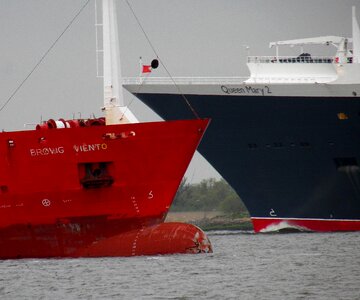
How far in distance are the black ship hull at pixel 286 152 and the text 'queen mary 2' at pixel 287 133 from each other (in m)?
0.04

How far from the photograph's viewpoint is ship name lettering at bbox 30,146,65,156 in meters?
47.4

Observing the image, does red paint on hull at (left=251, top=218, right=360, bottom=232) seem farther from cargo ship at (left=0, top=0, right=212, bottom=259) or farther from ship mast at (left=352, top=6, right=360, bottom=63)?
cargo ship at (left=0, top=0, right=212, bottom=259)

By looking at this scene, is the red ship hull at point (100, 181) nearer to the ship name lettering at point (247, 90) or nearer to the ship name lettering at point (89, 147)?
the ship name lettering at point (89, 147)

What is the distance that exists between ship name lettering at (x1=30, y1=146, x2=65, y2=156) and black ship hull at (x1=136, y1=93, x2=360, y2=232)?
617 inches

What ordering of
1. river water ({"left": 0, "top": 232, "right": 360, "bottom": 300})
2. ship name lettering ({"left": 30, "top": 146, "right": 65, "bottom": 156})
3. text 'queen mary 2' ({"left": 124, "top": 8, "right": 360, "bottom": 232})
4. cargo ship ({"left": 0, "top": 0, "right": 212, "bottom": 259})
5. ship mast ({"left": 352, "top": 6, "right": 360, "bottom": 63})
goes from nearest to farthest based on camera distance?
river water ({"left": 0, "top": 232, "right": 360, "bottom": 300}), cargo ship ({"left": 0, "top": 0, "right": 212, "bottom": 259}), ship name lettering ({"left": 30, "top": 146, "right": 65, "bottom": 156}), text 'queen mary 2' ({"left": 124, "top": 8, "right": 360, "bottom": 232}), ship mast ({"left": 352, "top": 6, "right": 360, "bottom": 63})

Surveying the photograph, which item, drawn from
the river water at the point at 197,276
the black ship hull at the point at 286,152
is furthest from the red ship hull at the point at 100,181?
the black ship hull at the point at 286,152

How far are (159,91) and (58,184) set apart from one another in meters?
15.9

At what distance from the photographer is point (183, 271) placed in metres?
43.0

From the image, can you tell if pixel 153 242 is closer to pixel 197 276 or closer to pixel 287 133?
pixel 197 276

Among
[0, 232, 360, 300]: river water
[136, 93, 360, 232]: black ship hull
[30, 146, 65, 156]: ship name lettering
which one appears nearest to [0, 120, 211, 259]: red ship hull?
[30, 146, 65, 156]: ship name lettering

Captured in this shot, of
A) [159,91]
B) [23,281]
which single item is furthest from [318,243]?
[23,281]

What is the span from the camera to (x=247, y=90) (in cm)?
6162

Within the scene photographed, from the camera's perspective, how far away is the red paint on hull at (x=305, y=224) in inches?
2468

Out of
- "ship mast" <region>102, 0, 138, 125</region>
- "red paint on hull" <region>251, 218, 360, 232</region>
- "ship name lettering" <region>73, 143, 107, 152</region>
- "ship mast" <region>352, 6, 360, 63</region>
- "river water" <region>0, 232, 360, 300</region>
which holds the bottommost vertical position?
"river water" <region>0, 232, 360, 300</region>
